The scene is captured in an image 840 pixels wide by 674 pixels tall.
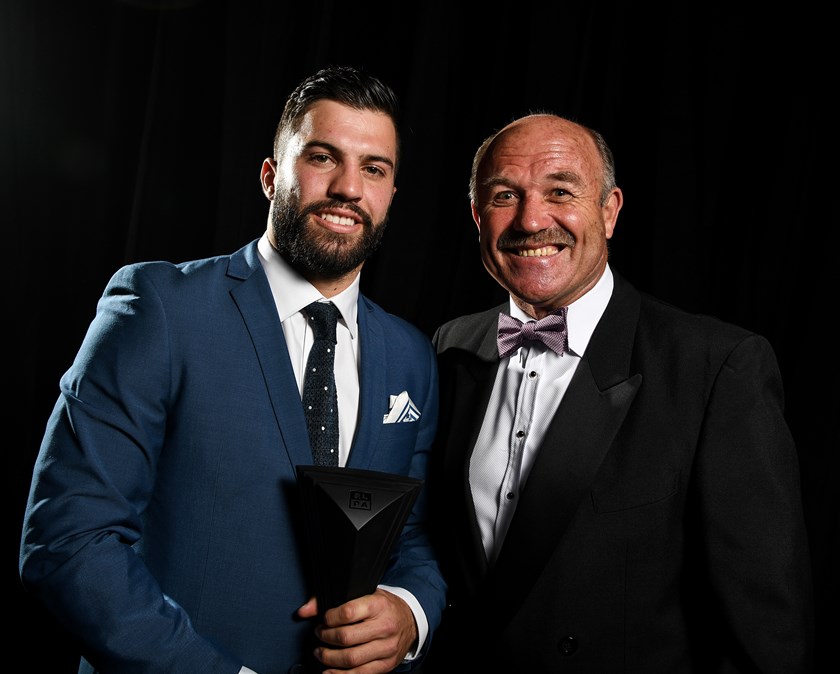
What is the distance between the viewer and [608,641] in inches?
68.9

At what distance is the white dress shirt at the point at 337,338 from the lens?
1.82m

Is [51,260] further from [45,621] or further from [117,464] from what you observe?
[117,464]

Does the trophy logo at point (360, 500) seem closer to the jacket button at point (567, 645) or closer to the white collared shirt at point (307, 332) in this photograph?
the white collared shirt at point (307, 332)

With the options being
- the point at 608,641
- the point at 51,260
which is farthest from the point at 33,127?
the point at 608,641

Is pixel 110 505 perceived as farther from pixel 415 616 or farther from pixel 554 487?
pixel 554 487

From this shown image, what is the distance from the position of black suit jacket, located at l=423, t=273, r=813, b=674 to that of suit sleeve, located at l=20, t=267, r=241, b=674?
0.72 m

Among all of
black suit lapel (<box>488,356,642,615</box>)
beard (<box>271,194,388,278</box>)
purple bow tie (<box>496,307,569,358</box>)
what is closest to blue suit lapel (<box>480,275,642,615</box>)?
black suit lapel (<box>488,356,642,615</box>)

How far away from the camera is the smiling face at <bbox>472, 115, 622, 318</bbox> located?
205 centimetres

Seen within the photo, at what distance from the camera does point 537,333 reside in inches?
78.1

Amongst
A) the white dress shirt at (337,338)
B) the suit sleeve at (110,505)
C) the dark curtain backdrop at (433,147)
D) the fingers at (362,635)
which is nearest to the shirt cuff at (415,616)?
the white dress shirt at (337,338)

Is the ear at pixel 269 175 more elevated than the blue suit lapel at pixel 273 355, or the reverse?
the ear at pixel 269 175

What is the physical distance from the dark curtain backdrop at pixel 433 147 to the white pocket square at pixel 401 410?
39.2 inches

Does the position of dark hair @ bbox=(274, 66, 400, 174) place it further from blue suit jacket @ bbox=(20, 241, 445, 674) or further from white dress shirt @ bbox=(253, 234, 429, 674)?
blue suit jacket @ bbox=(20, 241, 445, 674)

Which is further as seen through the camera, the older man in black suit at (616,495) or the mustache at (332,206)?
the mustache at (332,206)
